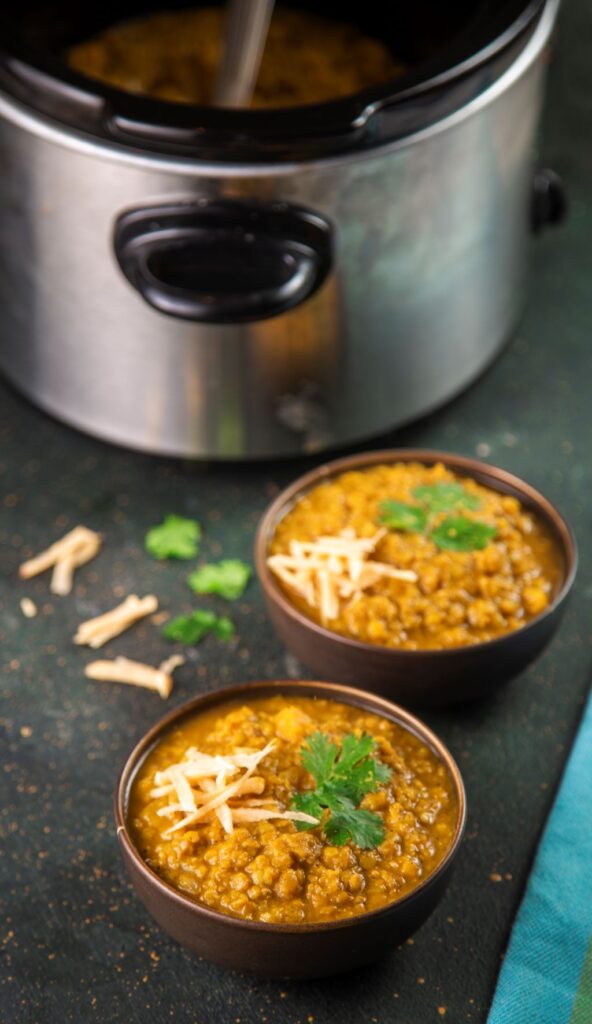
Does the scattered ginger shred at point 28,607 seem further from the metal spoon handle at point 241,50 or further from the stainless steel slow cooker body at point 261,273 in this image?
the metal spoon handle at point 241,50

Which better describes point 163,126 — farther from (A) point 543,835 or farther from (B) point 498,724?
(A) point 543,835

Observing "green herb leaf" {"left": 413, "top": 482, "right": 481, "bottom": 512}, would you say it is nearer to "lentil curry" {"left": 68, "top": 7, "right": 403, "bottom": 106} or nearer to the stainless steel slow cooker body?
the stainless steel slow cooker body

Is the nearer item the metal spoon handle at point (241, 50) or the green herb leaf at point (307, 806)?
the green herb leaf at point (307, 806)

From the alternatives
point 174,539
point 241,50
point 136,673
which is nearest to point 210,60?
point 241,50

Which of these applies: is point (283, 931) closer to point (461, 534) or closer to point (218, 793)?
point (218, 793)

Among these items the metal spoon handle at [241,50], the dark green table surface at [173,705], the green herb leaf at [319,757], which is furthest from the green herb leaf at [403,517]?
the metal spoon handle at [241,50]

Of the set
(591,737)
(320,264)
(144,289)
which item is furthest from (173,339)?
(591,737)

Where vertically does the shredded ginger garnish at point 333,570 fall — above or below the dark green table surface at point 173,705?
above
